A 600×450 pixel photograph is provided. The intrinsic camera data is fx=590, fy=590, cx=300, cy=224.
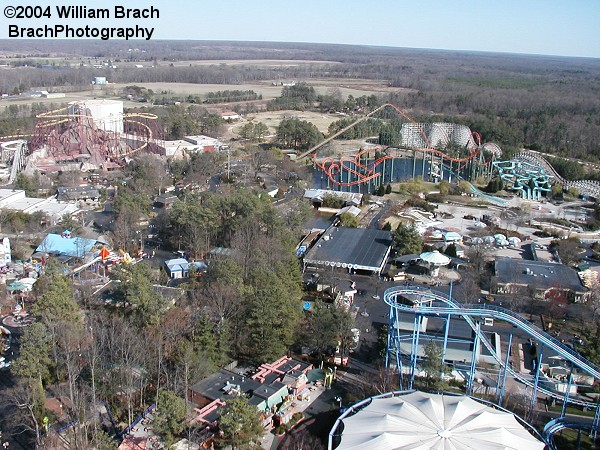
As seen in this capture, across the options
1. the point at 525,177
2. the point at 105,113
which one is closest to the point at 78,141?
the point at 105,113

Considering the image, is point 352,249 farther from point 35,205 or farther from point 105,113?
point 105,113

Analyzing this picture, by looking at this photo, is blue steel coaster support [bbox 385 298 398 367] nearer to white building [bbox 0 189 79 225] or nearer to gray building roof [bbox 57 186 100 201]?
white building [bbox 0 189 79 225]

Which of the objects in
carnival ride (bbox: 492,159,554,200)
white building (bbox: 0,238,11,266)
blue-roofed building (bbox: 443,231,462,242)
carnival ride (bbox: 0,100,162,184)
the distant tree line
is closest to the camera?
white building (bbox: 0,238,11,266)

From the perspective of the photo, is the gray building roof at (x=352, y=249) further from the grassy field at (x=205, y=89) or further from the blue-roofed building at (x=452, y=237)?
the grassy field at (x=205, y=89)

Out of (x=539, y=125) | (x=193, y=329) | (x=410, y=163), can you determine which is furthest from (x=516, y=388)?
(x=539, y=125)

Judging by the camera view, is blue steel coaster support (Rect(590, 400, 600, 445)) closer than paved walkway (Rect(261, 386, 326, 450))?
No

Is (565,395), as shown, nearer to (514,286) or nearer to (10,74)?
(514,286)

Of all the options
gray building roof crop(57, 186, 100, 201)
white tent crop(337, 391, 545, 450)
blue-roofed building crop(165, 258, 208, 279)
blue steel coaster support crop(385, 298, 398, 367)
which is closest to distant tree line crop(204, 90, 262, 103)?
gray building roof crop(57, 186, 100, 201)
